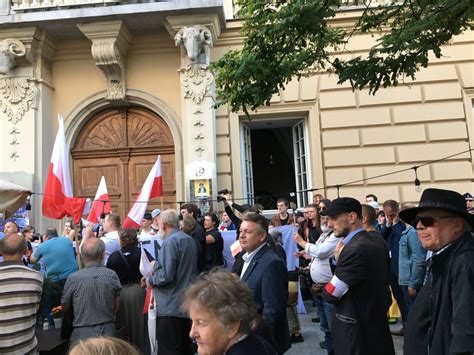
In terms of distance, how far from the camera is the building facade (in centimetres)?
1031

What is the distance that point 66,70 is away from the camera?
11.4 m

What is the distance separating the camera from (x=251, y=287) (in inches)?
145

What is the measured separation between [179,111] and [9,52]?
398 cm

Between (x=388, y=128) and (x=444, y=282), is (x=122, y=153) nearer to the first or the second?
(x=388, y=128)

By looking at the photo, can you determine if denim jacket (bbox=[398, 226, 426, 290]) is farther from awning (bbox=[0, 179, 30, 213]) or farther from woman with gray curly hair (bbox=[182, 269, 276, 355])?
awning (bbox=[0, 179, 30, 213])

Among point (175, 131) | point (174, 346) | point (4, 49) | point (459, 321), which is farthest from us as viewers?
point (175, 131)

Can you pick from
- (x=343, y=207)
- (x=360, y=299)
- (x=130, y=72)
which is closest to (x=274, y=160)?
(x=130, y=72)

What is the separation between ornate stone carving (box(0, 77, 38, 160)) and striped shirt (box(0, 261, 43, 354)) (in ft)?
24.7

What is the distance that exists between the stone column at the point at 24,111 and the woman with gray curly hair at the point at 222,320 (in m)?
9.28

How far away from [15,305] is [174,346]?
5.45 ft

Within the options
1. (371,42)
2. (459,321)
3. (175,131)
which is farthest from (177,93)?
(459,321)

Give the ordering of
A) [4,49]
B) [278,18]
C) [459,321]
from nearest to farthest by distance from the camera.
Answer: [459,321]
[278,18]
[4,49]

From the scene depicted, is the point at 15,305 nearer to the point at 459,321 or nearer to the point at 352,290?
the point at 352,290

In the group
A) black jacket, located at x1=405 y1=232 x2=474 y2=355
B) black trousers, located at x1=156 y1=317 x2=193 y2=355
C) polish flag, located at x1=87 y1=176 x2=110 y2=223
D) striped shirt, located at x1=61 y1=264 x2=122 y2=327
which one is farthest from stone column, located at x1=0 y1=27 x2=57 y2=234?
black jacket, located at x1=405 y1=232 x2=474 y2=355
